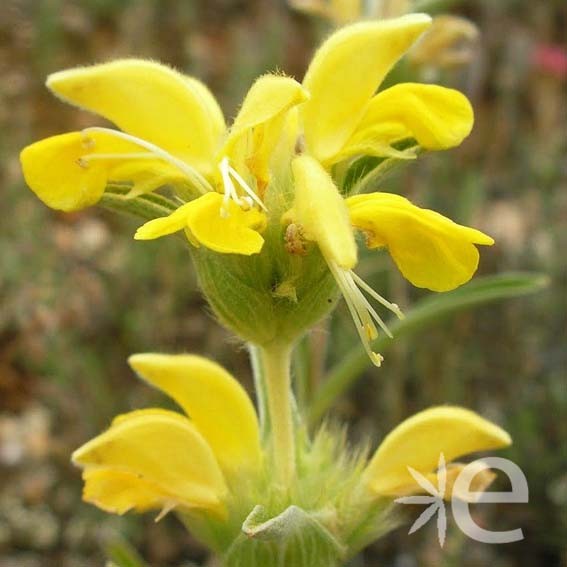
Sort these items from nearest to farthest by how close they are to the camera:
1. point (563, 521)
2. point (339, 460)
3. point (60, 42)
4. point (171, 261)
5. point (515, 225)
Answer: point (339, 460), point (563, 521), point (171, 261), point (515, 225), point (60, 42)

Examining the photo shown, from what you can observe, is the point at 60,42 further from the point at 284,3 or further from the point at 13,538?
the point at 13,538

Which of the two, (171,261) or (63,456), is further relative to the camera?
(171,261)

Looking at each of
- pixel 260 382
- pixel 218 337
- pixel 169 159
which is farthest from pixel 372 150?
pixel 218 337

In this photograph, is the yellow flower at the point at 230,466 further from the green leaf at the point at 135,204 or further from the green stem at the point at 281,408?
the green leaf at the point at 135,204

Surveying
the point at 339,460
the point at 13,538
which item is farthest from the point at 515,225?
the point at 339,460

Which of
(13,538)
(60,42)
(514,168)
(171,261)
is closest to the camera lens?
(13,538)

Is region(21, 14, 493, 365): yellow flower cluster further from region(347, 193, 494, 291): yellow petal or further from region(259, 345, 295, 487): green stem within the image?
region(259, 345, 295, 487): green stem

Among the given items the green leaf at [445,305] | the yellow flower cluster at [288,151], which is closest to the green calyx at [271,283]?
the yellow flower cluster at [288,151]
